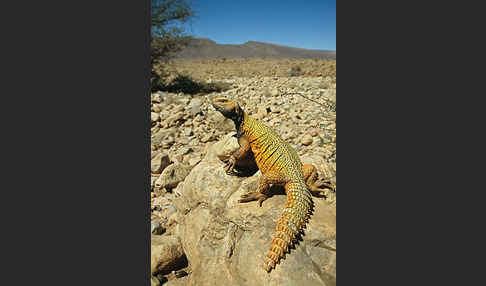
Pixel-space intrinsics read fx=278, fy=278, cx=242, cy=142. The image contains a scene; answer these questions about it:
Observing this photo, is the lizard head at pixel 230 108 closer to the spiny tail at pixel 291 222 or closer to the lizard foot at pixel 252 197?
the lizard foot at pixel 252 197

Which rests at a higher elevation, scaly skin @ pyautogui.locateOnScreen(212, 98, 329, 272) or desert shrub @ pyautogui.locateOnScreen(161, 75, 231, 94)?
desert shrub @ pyautogui.locateOnScreen(161, 75, 231, 94)

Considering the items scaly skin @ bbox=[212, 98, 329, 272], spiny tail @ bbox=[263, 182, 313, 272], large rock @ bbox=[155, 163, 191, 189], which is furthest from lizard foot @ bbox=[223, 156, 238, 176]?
large rock @ bbox=[155, 163, 191, 189]

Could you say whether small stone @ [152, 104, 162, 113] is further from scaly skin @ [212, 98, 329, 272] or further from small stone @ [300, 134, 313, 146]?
scaly skin @ [212, 98, 329, 272]

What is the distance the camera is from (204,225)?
3.85 metres

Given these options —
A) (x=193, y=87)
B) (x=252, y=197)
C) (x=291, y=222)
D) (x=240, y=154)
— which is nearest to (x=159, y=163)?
(x=240, y=154)

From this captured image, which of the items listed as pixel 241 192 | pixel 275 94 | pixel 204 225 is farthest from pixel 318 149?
pixel 275 94

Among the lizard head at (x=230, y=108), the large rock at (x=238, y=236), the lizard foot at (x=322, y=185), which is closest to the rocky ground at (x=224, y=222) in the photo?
the large rock at (x=238, y=236)

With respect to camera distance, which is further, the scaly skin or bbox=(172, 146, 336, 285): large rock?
the scaly skin

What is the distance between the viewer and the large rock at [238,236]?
2.79 meters

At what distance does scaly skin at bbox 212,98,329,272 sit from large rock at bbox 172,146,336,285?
0.12 metres

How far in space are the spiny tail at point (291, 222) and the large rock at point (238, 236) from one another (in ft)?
0.29

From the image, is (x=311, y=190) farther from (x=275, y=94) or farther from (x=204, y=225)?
(x=275, y=94)

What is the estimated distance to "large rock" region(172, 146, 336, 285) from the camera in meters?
2.79

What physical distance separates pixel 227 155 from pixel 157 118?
5.27 meters
